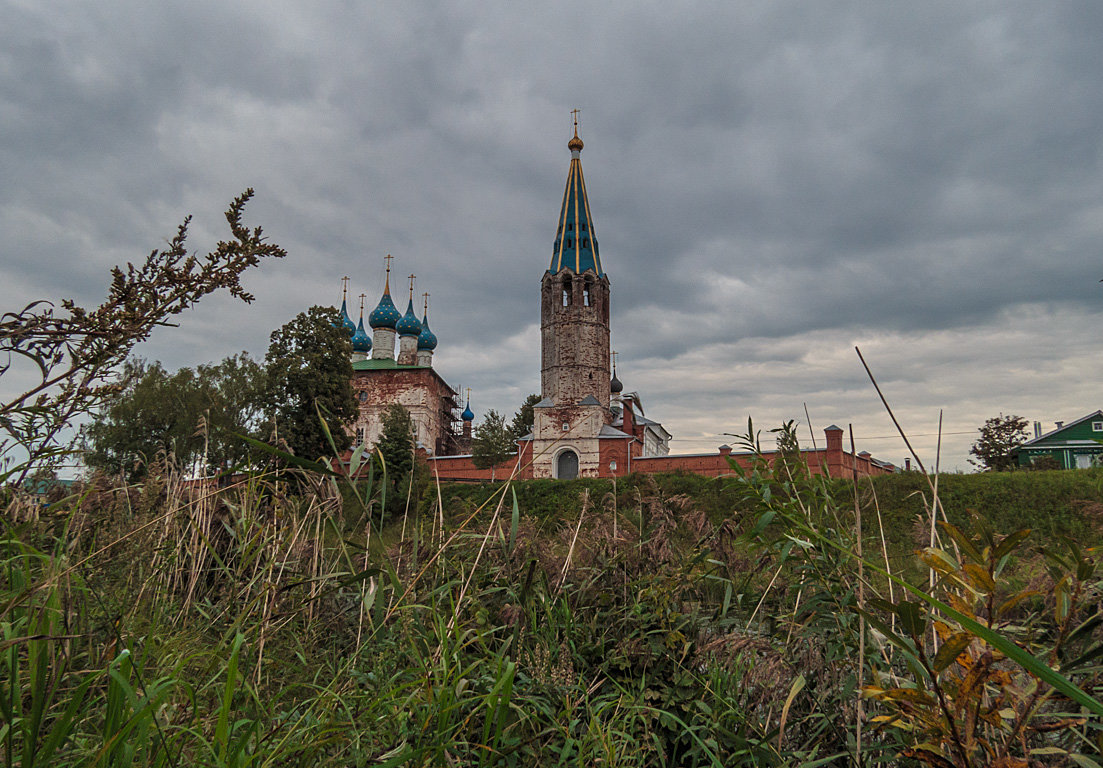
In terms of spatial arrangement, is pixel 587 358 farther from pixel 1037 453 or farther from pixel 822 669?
pixel 822 669

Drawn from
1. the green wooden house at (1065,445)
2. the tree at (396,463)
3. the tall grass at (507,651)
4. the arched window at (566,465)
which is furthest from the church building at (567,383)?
the tall grass at (507,651)

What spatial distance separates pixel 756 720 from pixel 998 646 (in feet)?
4.10

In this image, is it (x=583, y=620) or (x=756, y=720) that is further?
(x=583, y=620)

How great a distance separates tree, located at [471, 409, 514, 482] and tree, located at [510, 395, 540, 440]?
4.02 m

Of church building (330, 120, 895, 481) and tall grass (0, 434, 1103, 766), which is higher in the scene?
church building (330, 120, 895, 481)

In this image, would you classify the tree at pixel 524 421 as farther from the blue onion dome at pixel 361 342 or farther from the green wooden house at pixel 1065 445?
the green wooden house at pixel 1065 445

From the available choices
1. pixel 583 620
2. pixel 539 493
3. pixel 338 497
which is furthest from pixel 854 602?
pixel 539 493

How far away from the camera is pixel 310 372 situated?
21.8m

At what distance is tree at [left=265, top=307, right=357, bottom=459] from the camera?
21.1 metres

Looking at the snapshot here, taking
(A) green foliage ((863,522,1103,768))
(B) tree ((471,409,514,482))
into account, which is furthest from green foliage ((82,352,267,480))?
(A) green foliage ((863,522,1103,768))

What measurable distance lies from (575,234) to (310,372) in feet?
57.7

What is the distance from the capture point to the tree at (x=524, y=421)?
37688mm

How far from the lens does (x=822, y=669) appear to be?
59.0 inches

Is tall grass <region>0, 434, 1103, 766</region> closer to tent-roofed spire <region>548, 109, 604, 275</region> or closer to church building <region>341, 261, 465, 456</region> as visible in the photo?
tent-roofed spire <region>548, 109, 604, 275</region>
